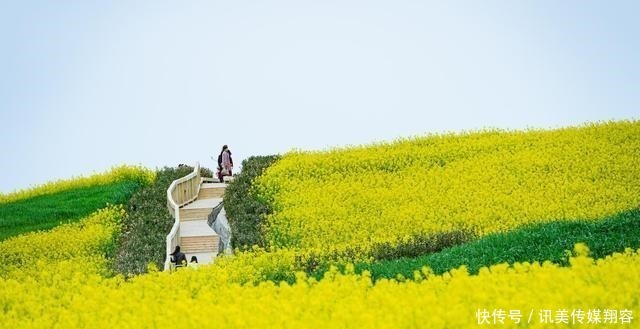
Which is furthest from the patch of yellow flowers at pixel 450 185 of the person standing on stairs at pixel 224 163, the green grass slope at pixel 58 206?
the green grass slope at pixel 58 206

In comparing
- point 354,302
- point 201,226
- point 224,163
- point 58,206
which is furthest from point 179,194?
point 354,302

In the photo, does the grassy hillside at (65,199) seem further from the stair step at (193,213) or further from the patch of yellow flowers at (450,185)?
the patch of yellow flowers at (450,185)

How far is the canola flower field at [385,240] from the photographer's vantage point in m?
9.89

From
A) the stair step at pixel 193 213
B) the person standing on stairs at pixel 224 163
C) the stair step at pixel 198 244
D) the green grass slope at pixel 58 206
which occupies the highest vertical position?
the person standing on stairs at pixel 224 163

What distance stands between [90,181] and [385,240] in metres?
19.7

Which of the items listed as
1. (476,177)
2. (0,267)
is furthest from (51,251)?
(476,177)

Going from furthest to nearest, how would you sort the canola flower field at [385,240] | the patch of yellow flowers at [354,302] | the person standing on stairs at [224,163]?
the person standing on stairs at [224,163]
the canola flower field at [385,240]
the patch of yellow flowers at [354,302]

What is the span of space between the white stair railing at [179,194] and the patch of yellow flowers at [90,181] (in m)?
2.26

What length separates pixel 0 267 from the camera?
24625 mm

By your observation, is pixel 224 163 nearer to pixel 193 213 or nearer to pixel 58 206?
pixel 193 213

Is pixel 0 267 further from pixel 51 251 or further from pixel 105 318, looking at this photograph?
pixel 105 318

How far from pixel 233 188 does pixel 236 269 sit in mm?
13524

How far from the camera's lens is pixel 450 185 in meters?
28.8

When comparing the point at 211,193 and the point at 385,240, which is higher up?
the point at 211,193
